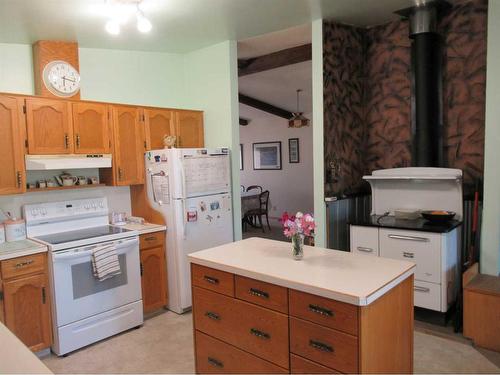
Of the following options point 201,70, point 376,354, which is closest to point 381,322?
point 376,354

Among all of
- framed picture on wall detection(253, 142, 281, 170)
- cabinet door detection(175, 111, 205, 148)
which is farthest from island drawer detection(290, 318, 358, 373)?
framed picture on wall detection(253, 142, 281, 170)

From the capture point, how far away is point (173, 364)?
9.38ft

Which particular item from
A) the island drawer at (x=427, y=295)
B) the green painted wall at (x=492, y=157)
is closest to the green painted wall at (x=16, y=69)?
the island drawer at (x=427, y=295)

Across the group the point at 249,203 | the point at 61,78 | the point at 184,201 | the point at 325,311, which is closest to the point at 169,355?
the point at 184,201

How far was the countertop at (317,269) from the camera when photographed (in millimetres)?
1773

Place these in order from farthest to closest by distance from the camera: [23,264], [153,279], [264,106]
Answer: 1. [264,106]
2. [153,279]
3. [23,264]

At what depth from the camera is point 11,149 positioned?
303 cm

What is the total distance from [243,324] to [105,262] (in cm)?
153

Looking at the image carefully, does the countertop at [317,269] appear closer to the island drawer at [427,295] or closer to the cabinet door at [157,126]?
the island drawer at [427,295]

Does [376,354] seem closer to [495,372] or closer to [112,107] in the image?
[495,372]

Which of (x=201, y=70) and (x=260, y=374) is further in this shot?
(x=201, y=70)

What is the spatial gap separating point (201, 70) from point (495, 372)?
3803 millimetres

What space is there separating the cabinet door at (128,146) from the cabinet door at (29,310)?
1.15 metres

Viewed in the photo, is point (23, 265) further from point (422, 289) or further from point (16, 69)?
point (422, 289)
